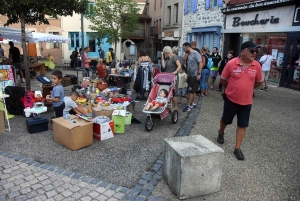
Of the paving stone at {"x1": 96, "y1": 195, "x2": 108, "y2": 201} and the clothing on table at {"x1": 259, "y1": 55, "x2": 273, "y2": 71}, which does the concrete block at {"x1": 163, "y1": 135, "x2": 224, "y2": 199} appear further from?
the clothing on table at {"x1": 259, "y1": 55, "x2": 273, "y2": 71}

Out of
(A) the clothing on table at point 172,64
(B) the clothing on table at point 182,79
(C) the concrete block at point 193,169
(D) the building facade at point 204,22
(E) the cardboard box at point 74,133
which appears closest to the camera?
(C) the concrete block at point 193,169

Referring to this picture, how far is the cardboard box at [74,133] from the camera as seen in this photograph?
4.43 metres

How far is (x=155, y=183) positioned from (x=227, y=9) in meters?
13.9

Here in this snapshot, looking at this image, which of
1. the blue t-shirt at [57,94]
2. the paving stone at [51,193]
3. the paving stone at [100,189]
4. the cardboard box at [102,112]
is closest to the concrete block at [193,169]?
the paving stone at [100,189]

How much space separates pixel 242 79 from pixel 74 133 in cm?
294

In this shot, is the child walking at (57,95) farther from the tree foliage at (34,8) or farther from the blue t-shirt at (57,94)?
the tree foliage at (34,8)

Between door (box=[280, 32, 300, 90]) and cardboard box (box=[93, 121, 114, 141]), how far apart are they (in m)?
9.54

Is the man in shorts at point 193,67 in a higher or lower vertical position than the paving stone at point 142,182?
higher

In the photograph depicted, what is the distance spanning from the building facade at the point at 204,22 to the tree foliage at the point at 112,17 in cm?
431

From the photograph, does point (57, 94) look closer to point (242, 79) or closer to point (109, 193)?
point (109, 193)

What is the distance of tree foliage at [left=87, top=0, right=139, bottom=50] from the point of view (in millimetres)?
18719

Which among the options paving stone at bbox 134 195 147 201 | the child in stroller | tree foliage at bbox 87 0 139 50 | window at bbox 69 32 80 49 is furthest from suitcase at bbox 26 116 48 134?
window at bbox 69 32 80 49

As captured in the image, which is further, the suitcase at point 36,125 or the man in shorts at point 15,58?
the man in shorts at point 15,58

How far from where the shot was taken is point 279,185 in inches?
139
